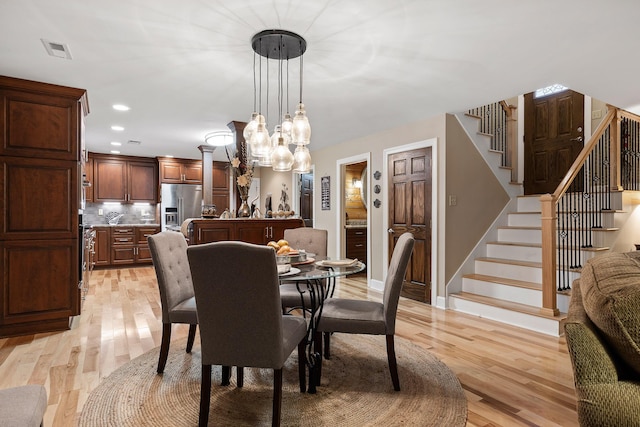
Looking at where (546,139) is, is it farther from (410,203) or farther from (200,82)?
(200,82)

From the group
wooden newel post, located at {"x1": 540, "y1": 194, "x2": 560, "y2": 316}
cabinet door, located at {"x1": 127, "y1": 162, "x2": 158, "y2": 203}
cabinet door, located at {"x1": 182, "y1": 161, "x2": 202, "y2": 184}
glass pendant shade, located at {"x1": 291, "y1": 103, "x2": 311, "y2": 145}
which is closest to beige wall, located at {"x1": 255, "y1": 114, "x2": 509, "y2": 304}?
wooden newel post, located at {"x1": 540, "y1": 194, "x2": 560, "y2": 316}

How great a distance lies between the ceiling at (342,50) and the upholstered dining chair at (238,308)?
1491 millimetres

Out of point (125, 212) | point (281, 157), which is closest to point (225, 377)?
point (281, 157)

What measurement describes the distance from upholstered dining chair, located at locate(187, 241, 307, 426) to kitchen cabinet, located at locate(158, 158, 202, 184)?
21.3 ft

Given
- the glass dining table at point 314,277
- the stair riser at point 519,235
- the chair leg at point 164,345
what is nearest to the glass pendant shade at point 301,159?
the glass dining table at point 314,277

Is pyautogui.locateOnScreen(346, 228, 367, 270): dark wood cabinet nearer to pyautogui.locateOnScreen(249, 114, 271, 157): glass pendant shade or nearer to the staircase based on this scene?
the staircase

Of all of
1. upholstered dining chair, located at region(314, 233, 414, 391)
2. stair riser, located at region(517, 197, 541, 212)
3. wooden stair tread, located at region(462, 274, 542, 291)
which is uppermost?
stair riser, located at region(517, 197, 541, 212)

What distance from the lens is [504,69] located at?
9.80 ft

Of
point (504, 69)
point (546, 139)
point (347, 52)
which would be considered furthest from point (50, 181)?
point (546, 139)

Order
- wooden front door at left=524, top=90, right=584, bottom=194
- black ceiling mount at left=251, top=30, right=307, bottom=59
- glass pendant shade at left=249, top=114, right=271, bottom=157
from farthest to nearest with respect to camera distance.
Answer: wooden front door at left=524, top=90, right=584, bottom=194, glass pendant shade at left=249, top=114, right=271, bottom=157, black ceiling mount at left=251, top=30, right=307, bottom=59

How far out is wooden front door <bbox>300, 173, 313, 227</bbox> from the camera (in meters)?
7.18

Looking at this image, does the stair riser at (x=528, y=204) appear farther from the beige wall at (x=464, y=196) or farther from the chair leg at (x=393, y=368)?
the chair leg at (x=393, y=368)

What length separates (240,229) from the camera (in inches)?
177

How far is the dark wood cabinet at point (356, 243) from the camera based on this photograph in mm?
6348
